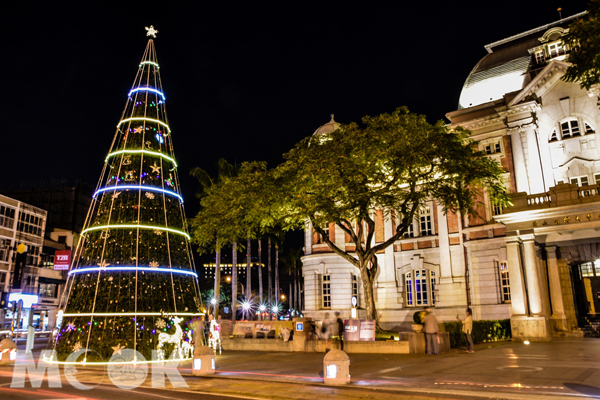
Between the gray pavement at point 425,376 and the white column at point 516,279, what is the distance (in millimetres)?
5809

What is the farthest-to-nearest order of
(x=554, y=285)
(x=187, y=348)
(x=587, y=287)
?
(x=587, y=287) < (x=554, y=285) < (x=187, y=348)

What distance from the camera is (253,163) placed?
2253 cm

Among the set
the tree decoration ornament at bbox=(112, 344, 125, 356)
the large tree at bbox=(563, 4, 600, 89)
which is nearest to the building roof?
the large tree at bbox=(563, 4, 600, 89)

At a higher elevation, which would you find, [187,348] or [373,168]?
[373,168]

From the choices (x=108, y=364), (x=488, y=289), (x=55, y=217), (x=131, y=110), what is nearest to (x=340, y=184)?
(x=131, y=110)

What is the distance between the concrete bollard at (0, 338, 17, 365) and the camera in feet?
57.8

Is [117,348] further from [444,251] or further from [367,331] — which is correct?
[444,251]

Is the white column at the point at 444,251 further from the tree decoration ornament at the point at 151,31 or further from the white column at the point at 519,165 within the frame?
the tree decoration ornament at the point at 151,31

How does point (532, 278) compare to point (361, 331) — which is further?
point (532, 278)

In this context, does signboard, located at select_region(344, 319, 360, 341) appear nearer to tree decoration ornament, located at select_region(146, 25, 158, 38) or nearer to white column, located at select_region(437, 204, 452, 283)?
white column, located at select_region(437, 204, 452, 283)

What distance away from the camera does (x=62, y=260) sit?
59031 millimetres

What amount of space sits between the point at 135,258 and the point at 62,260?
1905 inches

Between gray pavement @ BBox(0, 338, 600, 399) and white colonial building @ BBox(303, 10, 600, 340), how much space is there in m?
6.81

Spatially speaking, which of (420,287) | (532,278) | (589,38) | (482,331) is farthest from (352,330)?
(420,287)
